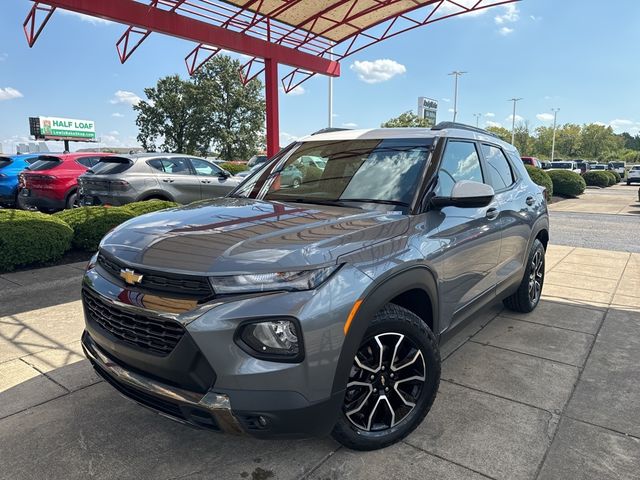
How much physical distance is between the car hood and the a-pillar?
36.3 ft

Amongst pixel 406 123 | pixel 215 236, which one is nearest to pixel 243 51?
pixel 215 236

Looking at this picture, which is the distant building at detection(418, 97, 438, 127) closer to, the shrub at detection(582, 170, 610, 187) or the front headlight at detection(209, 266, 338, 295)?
the shrub at detection(582, 170, 610, 187)

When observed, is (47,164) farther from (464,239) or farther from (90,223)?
(464,239)

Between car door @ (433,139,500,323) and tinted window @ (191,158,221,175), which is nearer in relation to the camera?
car door @ (433,139,500,323)

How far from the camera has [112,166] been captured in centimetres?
864

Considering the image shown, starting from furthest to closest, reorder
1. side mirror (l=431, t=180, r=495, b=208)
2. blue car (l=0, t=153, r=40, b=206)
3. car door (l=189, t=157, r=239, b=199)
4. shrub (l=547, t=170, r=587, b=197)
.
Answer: shrub (l=547, t=170, r=587, b=197) → blue car (l=0, t=153, r=40, b=206) → car door (l=189, t=157, r=239, b=199) → side mirror (l=431, t=180, r=495, b=208)

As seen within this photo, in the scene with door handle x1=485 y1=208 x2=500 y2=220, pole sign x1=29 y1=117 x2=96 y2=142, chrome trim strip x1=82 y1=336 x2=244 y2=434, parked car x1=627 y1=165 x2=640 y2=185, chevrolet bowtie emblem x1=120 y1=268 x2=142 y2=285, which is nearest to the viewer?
chrome trim strip x1=82 y1=336 x2=244 y2=434

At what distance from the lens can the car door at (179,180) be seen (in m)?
9.05

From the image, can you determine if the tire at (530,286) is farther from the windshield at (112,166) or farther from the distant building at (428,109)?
the distant building at (428,109)

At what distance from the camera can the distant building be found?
5625cm

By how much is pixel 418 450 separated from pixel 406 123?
5661 centimetres

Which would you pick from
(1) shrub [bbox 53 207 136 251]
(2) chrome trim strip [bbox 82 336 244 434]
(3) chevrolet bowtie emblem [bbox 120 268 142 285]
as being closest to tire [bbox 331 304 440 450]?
(2) chrome trim strip [bbox 82 336 244 434]

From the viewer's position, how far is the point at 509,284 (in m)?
4.11

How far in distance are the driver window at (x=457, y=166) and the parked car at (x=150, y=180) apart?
6474mm
